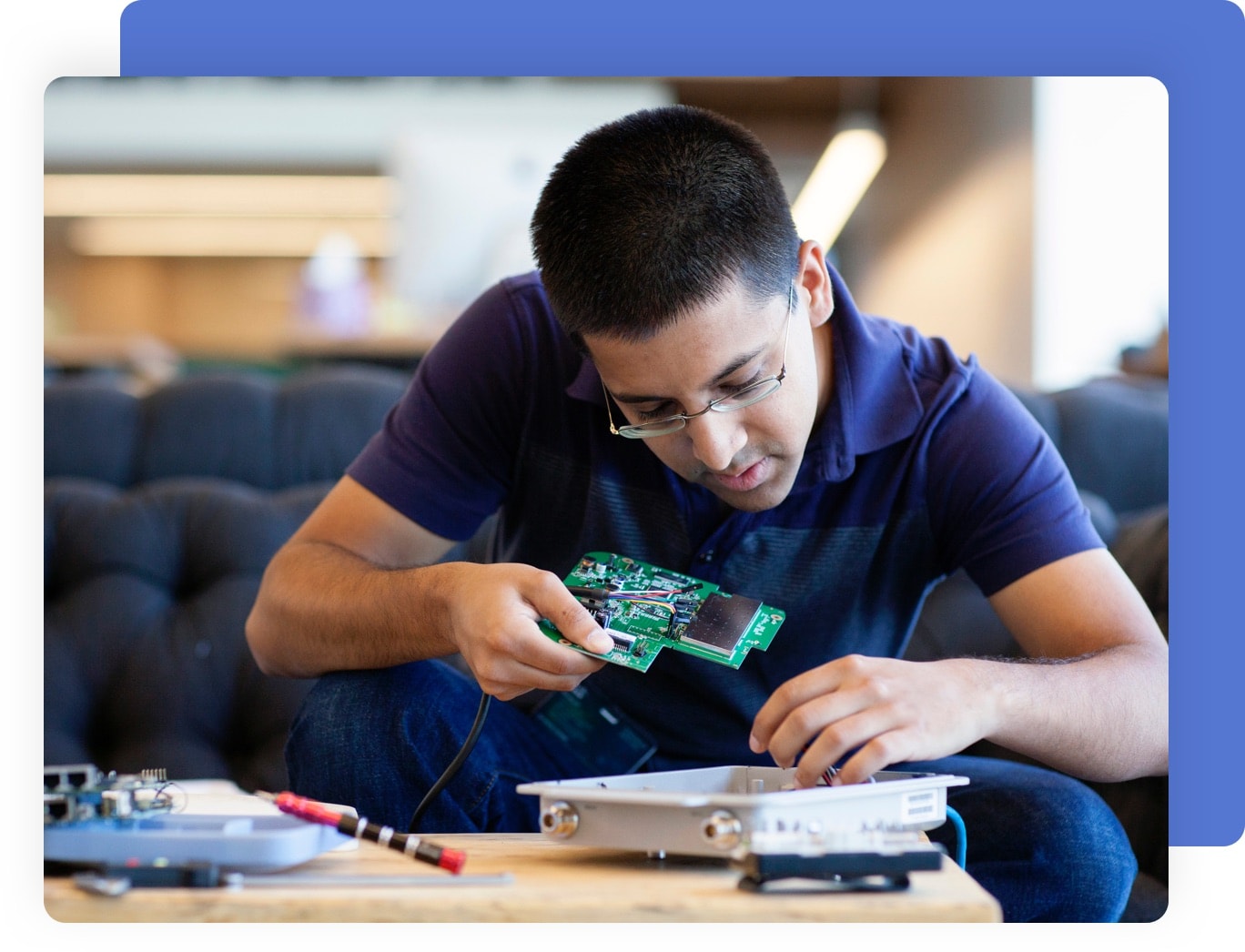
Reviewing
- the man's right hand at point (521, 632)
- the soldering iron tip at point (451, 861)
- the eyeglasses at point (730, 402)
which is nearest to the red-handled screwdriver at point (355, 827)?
the soldering iron tip at point (451, 861)

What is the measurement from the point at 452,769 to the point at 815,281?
0.55m

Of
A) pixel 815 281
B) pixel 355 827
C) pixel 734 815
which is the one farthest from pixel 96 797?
pixel 815 281

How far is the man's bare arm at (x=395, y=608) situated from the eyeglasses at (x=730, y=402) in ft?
0.63

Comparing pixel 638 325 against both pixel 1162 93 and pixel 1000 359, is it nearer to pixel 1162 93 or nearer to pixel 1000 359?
pixel 1162 93

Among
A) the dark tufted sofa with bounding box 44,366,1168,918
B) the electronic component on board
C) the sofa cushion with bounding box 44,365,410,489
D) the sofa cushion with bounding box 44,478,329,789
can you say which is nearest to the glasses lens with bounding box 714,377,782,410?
the electronic component on board

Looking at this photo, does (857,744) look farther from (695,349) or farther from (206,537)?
(206,537)

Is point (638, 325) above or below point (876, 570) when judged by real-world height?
above

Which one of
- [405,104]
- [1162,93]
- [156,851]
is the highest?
[405,104]

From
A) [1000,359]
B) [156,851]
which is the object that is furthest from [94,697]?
[1000,359]

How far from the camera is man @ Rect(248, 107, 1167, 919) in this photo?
0.99 meters

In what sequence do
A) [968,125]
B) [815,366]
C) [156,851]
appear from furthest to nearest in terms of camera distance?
[968,125] < [815,366] < [156,851]
